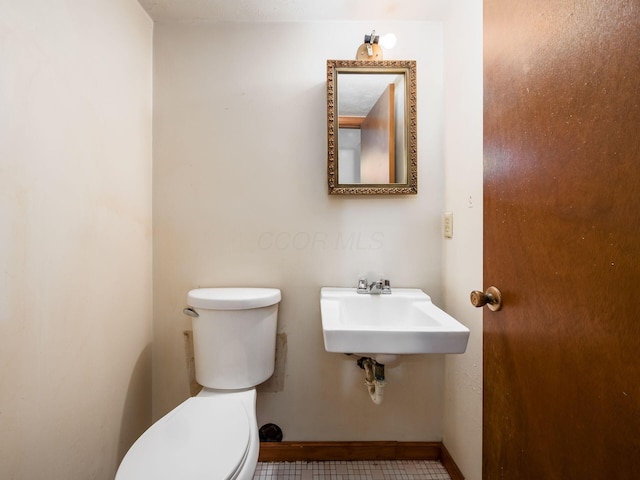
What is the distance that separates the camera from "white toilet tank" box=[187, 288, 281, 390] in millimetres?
1138

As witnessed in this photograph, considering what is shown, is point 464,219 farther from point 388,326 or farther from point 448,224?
point 388,326

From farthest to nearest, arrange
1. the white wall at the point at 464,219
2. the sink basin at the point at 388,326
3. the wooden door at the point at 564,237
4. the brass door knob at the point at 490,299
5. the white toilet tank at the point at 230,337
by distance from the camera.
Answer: the white toilet tank at the point at 230,337
the white wall at the point at 464,219
the sink basin at the point at 388,326
the brass door knob at the point at 490,299
the wooden door at the point at 564,237

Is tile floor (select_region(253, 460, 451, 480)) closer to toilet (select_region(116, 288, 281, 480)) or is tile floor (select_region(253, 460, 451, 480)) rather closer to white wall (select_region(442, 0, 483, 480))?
white wall (select_region(442, 0, 483, 480))

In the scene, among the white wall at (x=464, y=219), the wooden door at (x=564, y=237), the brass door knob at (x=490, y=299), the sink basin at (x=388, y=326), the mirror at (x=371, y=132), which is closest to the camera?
the wooden door at (x=564, y=237)

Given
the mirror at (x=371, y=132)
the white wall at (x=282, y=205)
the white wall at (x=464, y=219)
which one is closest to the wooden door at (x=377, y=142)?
the mirror at (x=371, y=132)

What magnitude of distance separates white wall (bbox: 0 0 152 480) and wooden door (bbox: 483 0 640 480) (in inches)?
46.2

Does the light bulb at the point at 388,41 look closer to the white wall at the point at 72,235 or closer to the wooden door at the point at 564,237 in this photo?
the wooden door at the point at 564,237

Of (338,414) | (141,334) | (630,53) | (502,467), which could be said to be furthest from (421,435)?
(630,53)

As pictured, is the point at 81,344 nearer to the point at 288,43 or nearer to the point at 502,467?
the point at 502,467

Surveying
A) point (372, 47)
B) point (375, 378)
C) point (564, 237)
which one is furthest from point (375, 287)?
point (372, 47)

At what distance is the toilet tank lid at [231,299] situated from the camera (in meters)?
1.12

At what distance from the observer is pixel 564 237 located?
51 cm

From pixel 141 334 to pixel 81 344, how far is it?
13.2 inches

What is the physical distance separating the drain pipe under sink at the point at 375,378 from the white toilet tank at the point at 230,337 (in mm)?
431
